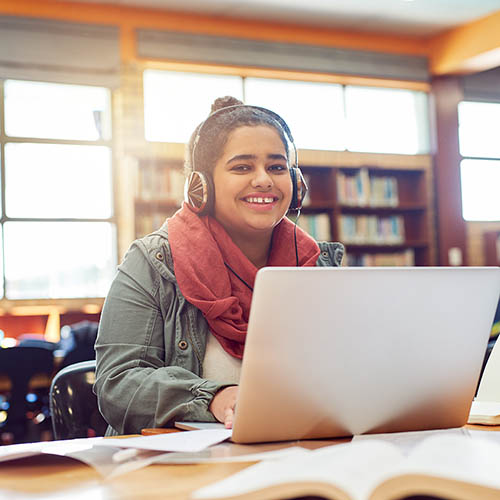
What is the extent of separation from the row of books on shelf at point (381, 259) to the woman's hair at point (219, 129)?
4.83 m

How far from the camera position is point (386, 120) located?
22.5ft

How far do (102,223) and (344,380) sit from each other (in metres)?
5.24

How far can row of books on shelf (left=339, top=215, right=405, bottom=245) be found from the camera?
6285 millimetres

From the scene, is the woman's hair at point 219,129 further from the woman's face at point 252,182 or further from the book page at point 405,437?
the book page at point 405,437

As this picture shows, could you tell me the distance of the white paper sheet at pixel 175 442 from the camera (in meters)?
0.72

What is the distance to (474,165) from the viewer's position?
7.04 metres

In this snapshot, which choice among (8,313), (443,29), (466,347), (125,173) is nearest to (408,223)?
(443,29)

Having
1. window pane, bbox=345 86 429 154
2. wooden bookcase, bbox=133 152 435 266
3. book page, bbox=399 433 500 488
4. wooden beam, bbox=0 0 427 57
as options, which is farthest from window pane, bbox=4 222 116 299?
book page, bbox=399 433 500 488

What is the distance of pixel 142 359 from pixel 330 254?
24.7 inches

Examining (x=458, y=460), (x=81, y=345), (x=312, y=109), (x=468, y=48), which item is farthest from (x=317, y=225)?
(x=458, y=460)

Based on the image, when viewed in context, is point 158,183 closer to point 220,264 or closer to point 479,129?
point 479,129

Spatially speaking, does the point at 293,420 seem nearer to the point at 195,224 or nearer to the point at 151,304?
the point at 151,304

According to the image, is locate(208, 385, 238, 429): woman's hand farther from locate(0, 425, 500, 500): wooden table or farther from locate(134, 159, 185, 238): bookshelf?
locate(134, 159, 185, 238): bookshelf

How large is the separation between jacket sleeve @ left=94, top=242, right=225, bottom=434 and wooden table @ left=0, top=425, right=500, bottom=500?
1.08 feet
